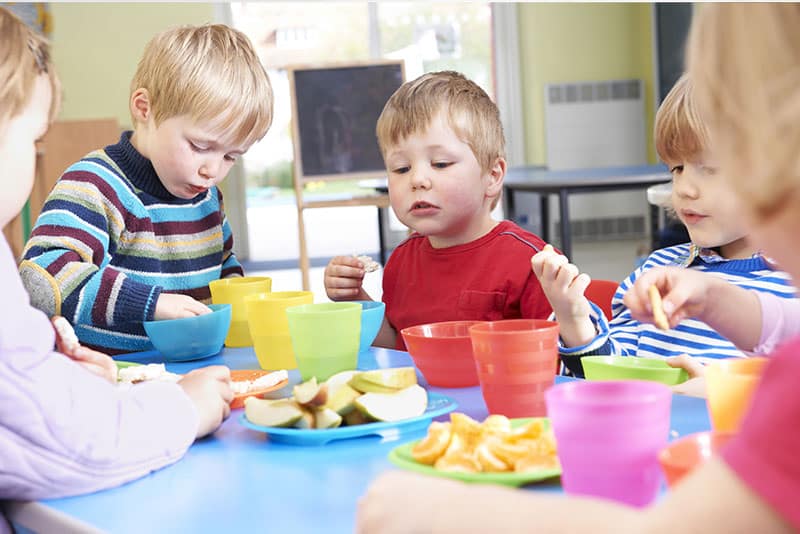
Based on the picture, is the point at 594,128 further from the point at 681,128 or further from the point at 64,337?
the point at 64,337

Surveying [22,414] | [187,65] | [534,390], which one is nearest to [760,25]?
[534,390]

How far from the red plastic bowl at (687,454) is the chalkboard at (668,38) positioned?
659 cm

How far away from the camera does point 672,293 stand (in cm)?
87

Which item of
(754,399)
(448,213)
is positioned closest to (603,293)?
(448,213)

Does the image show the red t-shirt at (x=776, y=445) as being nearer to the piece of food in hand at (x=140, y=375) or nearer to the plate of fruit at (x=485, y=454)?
the plate of fruit at (x=485, y=454)

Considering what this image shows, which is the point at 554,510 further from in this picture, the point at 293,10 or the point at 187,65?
the point at 293,10

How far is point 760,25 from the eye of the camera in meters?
0.45

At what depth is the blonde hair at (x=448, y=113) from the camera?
161 cm

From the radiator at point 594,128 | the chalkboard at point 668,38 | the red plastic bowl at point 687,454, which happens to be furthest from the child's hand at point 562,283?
the radiator at point 594,128

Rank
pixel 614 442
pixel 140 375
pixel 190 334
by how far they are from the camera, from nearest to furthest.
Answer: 1. pixel 614 442
2. pixel 140 375
3. pixel 190 334

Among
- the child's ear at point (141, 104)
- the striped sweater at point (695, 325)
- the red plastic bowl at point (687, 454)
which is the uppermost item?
the child's ear at point (141, 104)

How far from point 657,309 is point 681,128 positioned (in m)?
0.65

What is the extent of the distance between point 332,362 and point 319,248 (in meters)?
6.84

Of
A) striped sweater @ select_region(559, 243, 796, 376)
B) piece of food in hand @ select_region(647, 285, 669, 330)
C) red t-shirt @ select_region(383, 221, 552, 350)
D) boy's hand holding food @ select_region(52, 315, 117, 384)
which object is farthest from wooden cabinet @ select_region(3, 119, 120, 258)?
piece of food in hand @ select_region(647, 285, 669, 330)
